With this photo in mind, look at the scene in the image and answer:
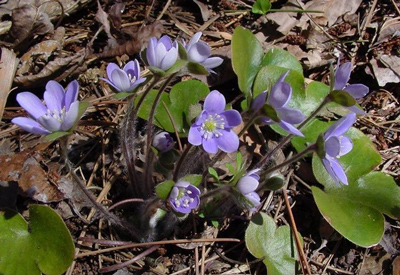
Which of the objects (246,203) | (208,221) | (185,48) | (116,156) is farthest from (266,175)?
(116,156)

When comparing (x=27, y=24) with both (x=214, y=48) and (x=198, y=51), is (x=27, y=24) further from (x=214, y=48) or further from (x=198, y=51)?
(x=198, y=51)

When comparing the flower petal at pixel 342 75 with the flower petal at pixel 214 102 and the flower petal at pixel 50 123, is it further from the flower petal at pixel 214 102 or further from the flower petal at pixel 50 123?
the flower petal at pixel 50 123

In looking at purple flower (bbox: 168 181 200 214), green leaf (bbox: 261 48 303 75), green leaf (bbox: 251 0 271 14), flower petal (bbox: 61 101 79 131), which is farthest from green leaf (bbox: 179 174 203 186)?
green leaf (bbox: 251 0 271 14)

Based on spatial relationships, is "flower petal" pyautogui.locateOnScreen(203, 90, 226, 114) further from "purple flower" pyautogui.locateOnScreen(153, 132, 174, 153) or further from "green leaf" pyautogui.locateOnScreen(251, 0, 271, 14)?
"green leaf" pyautogui.locateOnScreen(251, 0, 271, 14)

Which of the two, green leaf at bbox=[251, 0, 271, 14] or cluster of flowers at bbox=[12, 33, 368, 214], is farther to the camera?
green leaf at bbox=[251, 0, 271, 14]

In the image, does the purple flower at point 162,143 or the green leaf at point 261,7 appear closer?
the purple flower at point 162,143

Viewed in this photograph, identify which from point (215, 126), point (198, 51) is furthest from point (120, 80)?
point (215, 126)

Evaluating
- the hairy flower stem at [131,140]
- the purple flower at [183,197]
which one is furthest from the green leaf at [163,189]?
the hairy flower stem at [131,140]
